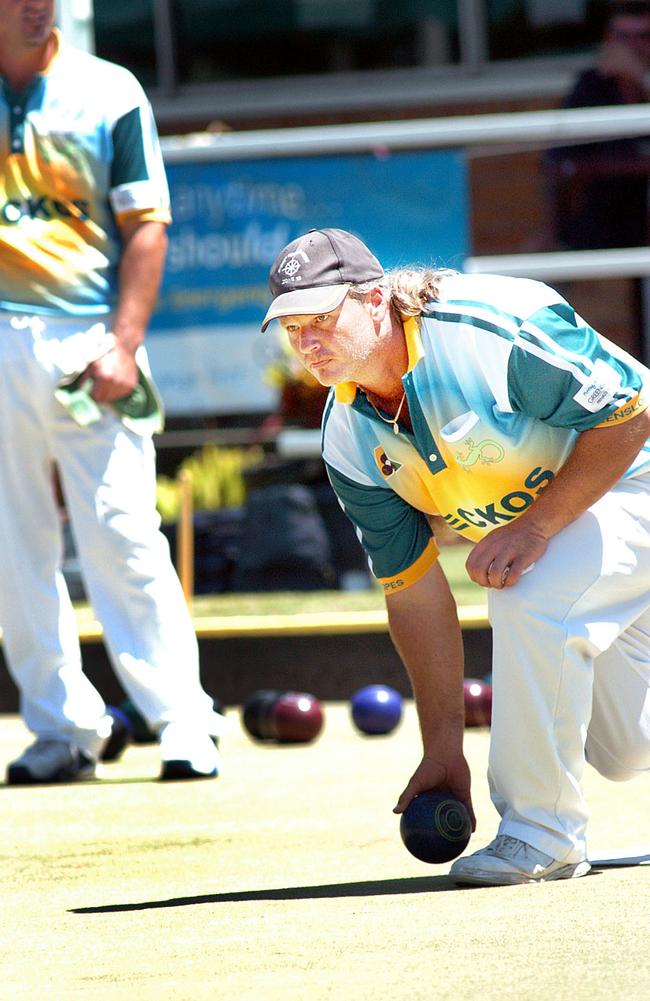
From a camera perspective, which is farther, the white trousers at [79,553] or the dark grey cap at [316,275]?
the white trousers at [79,553]

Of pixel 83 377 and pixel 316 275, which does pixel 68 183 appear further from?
pixel 316 275

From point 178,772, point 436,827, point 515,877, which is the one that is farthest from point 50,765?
point 515,877

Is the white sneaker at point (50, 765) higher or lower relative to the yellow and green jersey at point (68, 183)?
lower

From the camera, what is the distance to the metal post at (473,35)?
9.59 metres

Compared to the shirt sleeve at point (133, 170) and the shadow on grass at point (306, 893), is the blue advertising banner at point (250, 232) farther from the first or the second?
the shadow on grass at point (306, 893)

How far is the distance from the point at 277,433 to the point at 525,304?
186 inches

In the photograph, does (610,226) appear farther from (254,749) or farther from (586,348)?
(586,348)

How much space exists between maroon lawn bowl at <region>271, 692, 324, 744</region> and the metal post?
564cm

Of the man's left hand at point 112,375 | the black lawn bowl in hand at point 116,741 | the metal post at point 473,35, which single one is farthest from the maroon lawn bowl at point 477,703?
the metal post at point 473,35

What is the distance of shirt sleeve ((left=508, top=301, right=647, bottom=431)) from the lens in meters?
2.63

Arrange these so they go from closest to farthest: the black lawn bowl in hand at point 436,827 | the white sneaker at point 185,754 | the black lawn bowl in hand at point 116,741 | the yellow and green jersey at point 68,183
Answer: the black lawn bowl in hand at point 436,827 → the white sneaker at point 185,754 → the yellow and green jersey at point 68,183 → the black lawn bowl in hand at point 116,741

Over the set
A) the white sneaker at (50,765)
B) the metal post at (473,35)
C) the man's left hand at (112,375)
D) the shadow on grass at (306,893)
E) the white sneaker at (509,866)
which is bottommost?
the white sneaker at (50,765)

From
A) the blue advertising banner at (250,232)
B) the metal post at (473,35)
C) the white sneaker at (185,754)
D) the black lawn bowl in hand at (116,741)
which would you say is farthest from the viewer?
the metal post at (473,35)

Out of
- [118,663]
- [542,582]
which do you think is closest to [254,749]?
[118,663]
